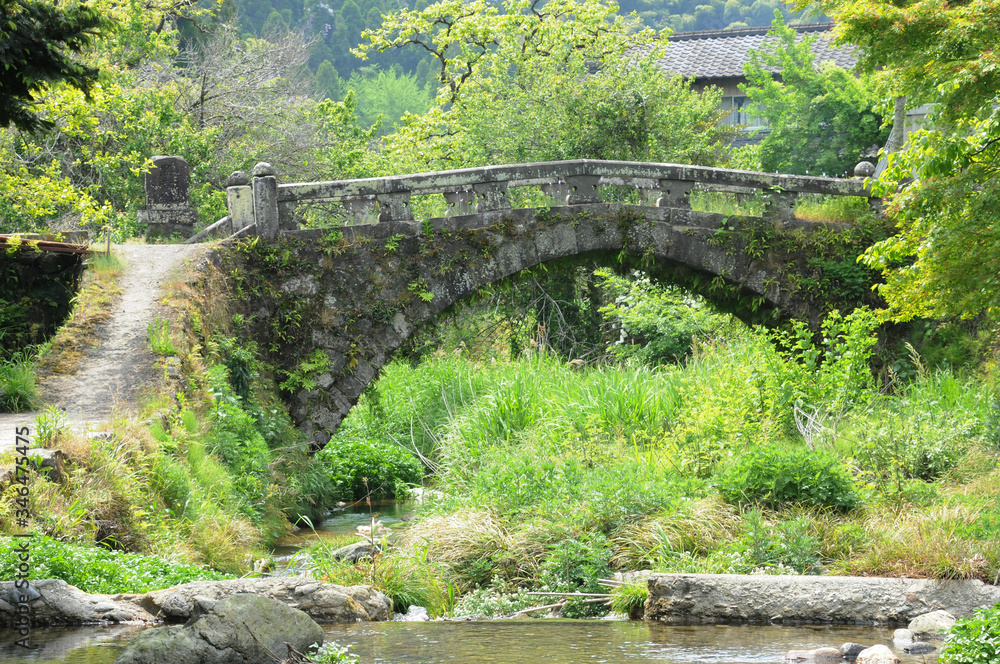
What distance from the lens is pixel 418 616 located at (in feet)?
26.1

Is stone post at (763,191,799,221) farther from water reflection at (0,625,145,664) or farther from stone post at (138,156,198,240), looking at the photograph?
water reflection at (0,625,145,664)

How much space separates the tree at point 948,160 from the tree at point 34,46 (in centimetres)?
674

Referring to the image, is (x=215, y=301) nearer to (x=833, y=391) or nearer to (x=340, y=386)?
(x=340, y=386)

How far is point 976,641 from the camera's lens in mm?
5402

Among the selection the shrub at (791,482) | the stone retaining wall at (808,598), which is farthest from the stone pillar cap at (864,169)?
the stone retaining wall at (808,598)

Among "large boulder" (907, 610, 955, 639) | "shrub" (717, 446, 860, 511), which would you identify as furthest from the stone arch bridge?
"large boulder" (907, 610, 955, 639)

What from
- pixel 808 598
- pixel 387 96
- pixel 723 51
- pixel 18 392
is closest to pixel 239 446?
pixel 18 392

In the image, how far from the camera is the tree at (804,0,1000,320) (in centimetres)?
877

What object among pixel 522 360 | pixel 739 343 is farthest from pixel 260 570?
pixel 739 343

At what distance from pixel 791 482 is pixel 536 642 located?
3451mm

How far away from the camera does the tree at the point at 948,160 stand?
877 cm

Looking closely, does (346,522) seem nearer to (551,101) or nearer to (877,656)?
(551,101)

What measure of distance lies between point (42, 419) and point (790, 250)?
10.6m

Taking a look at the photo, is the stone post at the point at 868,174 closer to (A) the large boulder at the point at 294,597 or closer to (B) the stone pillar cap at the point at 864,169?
(B) the stone pillar cap at the point at 864,169
